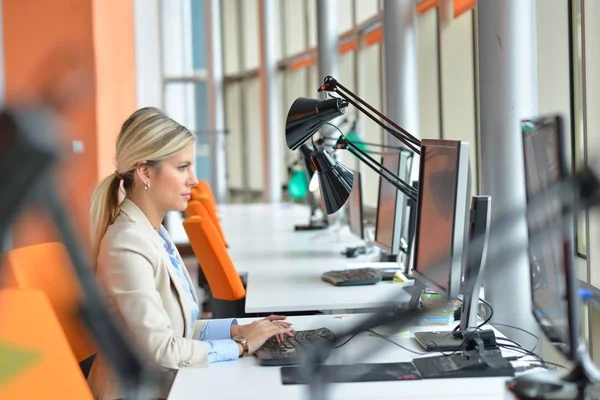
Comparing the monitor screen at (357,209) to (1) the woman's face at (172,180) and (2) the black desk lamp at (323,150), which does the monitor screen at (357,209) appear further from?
(1) the woman's face at (172,180)

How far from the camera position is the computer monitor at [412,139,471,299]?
173cm

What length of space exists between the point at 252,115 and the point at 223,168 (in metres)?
1.26

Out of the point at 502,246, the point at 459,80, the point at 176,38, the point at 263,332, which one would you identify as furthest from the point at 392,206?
the point at 176,38

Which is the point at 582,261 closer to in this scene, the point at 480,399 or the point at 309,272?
the point at 309,272

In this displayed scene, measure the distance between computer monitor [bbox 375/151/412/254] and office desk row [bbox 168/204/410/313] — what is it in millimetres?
184

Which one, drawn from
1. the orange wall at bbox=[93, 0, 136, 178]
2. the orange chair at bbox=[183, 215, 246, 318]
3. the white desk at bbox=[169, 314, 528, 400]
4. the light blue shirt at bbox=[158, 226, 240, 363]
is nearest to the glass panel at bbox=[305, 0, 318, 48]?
the orange wall at bbox=[93, 0, 136, 178]

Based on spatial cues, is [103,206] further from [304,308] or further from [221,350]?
[304,308]

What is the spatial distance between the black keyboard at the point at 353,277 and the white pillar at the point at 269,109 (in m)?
7.68

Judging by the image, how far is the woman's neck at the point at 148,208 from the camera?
218 cm

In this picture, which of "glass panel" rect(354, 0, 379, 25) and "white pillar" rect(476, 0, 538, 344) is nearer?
"white pillar" rect(476, 0, 538, 344)

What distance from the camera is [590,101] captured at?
3.17 metres

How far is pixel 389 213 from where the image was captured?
3.26 m

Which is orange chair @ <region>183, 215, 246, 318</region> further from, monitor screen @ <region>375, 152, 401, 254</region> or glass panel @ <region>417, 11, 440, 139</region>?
glass panel @ <region>417, 11, 440, 139</region>

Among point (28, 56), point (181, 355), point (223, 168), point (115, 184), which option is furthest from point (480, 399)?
point (223, 168)
